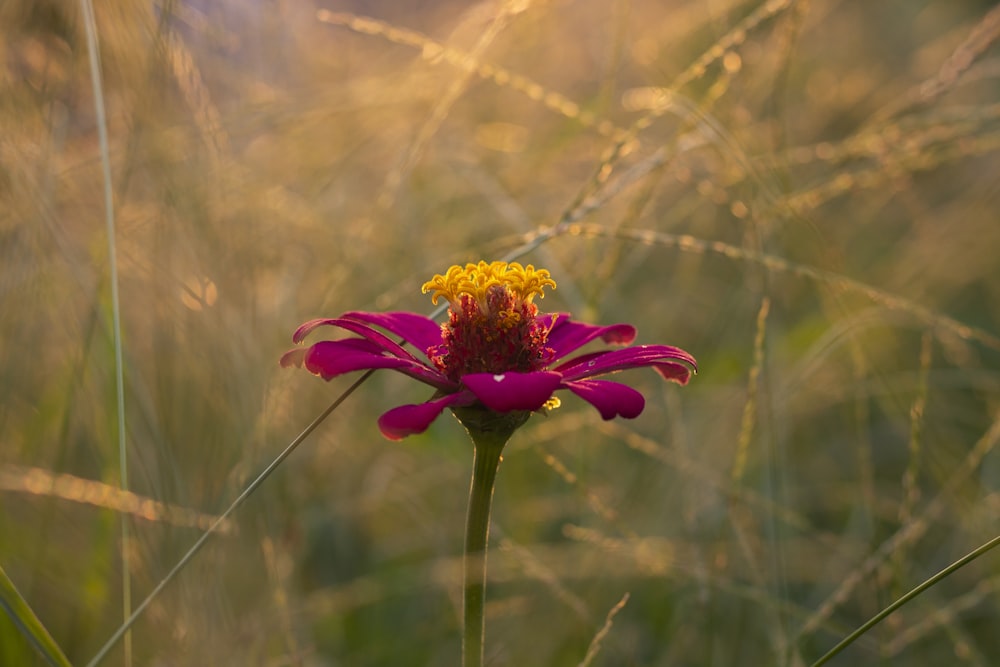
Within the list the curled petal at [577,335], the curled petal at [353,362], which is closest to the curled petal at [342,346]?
the curled petal at [353,362]

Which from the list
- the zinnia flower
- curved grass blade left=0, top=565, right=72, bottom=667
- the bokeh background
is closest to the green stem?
the zinnia flower

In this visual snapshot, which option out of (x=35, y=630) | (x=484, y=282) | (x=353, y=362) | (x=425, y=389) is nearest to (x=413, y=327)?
(x=484, y=282)

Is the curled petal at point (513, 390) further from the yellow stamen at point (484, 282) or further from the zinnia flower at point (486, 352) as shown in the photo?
the yellow stamen at point (484, 282)

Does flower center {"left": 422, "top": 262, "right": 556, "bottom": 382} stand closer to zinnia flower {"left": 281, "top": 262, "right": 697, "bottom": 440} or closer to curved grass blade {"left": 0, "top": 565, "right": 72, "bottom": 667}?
zinnia flower {"left": 281, "top": 262, "right": 697, "bottom": 440}

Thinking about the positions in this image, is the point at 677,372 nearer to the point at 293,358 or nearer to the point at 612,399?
the point at 612,399

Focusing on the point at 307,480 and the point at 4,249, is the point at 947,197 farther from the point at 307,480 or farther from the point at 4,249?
the point at 4,249

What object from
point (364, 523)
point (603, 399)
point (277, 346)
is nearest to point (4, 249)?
point (277, 346)
